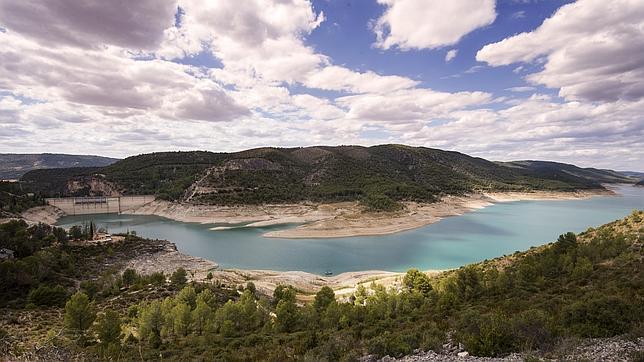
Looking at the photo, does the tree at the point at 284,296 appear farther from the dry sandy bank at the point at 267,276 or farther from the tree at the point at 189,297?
the tree at the point at 189,297

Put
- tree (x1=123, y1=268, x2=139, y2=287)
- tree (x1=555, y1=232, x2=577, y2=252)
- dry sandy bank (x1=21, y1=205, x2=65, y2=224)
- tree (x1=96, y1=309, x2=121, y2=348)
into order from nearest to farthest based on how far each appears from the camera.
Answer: tree (x1=96, y1=309, x2=121, y2=348), tree (x1=555, y1=232, x2=577, y2=252), tree (x1=123, y1=268, x2=139, y2=287), dry sandy bank (x1=21, y1=205, x2=65, y2=224)

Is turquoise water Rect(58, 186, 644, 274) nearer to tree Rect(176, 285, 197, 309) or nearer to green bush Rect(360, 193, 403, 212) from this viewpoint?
green bush Rect(360, 193, 403, 212)

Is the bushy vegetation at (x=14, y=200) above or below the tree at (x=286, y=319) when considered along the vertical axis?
above

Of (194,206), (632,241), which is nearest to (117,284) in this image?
(632,241)

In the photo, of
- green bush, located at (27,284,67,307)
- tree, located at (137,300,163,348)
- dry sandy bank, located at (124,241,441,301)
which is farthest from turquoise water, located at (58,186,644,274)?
tree, located at (137,300,163,348)

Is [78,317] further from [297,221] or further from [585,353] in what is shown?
[297,221]

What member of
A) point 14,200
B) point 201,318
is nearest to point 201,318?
point 201,318

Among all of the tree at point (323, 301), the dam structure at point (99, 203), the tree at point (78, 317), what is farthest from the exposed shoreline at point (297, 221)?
the tree at point (78, 317)
